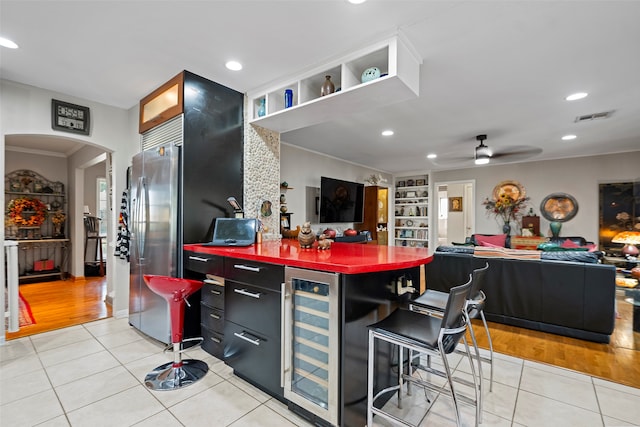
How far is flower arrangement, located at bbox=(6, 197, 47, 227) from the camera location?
5395 millimetres

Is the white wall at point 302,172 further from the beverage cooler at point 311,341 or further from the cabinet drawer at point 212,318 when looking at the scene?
the beverage cooler at point 311,341

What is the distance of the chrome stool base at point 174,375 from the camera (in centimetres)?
217

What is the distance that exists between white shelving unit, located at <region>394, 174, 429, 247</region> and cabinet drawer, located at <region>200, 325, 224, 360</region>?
663 cm

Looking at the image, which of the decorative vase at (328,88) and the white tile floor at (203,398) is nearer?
the white tile floor at (203,398)

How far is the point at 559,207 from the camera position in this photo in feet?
21.1

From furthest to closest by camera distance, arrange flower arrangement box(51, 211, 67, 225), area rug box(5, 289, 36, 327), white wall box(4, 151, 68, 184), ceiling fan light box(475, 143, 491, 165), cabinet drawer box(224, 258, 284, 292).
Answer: flower arrangement box(51, 211, 67, 225), white wall box(4, 151, 68, 184), ceiling fan light box(475, 143, 491, 165), area rug box(5, 289, 36, 327), cabinet drawer box(224, 258, 284, 292)

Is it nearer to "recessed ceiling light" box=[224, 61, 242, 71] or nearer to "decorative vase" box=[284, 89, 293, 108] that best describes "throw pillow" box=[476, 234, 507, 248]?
"decorative vase" box=[284, 89, 293, 108]

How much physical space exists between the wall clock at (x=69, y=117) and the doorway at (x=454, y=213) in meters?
7.90

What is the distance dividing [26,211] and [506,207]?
391 inches

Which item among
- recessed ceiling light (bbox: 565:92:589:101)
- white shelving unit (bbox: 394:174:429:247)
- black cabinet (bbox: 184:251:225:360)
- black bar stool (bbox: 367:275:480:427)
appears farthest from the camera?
white shelving unit (bbox: 394:174:429:247)

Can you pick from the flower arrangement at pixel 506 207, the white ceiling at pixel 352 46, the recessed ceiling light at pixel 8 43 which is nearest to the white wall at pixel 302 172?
the white ceiling at pixel 352 46

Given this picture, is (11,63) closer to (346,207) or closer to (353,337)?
(353,337)

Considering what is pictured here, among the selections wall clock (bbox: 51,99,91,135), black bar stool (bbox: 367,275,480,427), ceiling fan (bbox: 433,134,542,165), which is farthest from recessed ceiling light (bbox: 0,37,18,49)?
ceiling fan (bbox: 433,134,542,165)

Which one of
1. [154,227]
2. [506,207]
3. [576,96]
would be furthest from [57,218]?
[506,207]
